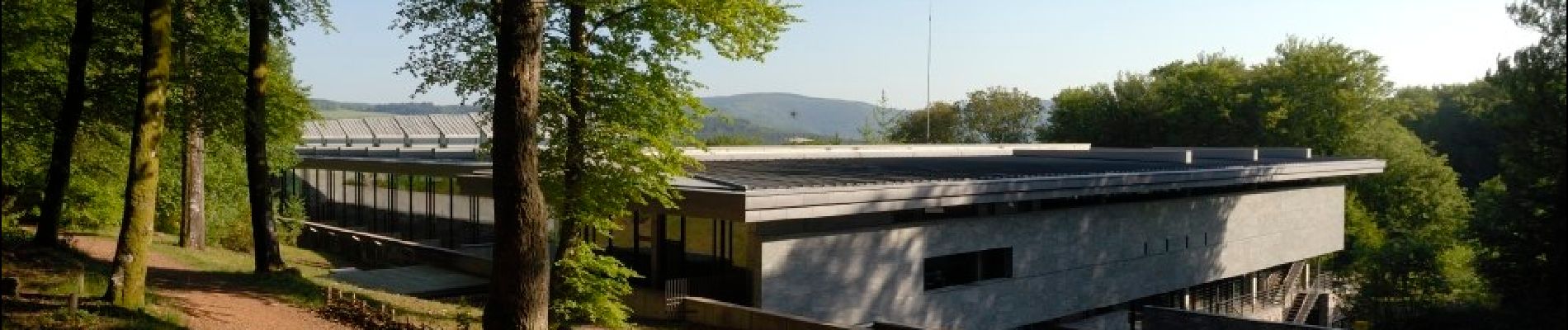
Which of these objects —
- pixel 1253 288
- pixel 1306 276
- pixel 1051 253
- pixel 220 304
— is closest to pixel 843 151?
pixel 1051 253

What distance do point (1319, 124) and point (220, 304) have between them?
6291 cm

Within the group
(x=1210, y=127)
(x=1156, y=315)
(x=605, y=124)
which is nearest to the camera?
(x=605, y=124)

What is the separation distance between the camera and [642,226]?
78.4 ft

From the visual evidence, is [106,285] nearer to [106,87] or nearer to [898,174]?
[106,87]

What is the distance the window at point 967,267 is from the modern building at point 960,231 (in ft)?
0.14

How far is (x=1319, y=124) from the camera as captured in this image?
64562 mm

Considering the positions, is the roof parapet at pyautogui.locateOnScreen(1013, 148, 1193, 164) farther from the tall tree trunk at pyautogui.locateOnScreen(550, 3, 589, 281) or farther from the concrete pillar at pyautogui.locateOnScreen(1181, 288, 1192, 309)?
the tall tree trunk at pyautogui.locateOnScreen(550, 3, 589, 281)

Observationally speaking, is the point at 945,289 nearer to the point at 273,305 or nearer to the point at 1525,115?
the point at 1525,115

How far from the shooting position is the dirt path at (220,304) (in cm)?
1609

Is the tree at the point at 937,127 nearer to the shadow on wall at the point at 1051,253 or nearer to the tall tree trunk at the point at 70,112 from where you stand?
the shadow on wall at the point at 1051,253

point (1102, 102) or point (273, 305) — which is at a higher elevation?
point (1102, 102)

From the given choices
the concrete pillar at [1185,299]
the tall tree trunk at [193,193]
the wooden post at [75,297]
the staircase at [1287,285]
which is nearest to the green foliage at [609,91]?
the wooden post at [75,297]

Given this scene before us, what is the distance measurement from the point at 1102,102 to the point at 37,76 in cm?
7204

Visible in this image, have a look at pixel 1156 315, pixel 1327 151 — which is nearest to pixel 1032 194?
pixel 1156 315
